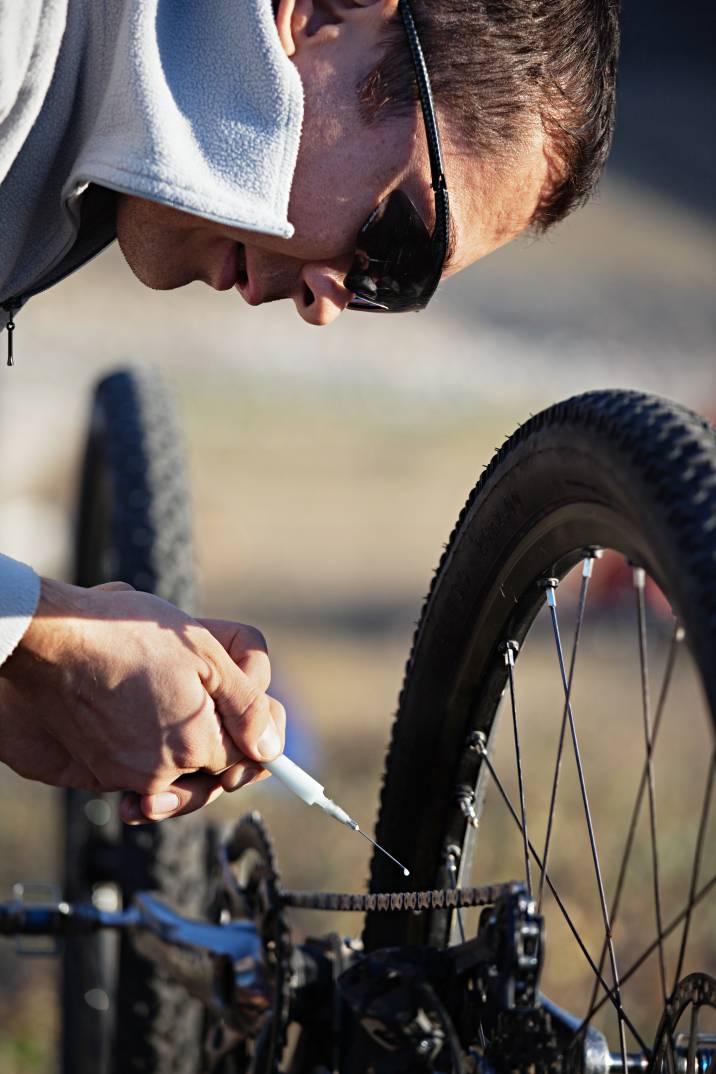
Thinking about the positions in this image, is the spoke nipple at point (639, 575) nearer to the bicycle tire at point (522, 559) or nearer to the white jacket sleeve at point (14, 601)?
the bicycle tire at point (522, 559)

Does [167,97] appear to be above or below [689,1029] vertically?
above

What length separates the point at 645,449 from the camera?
2.92 ft

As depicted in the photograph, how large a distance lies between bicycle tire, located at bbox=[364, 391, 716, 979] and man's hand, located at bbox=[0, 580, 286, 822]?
163 millimetres

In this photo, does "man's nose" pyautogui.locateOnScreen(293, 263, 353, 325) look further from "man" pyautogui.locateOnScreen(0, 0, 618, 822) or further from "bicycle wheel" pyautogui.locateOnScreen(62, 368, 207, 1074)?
"bicycle wheel" pyautogui.locateOnScreen(62, 368, 207, 1074)

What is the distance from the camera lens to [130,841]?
1.81m

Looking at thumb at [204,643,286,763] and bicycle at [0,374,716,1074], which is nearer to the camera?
bicycle at [0,374,716,1074]

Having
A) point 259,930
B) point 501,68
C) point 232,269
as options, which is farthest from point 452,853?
point 501,68

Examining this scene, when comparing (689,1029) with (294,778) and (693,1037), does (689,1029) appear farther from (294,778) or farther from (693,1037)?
(294,778)

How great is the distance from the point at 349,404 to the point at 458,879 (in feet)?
15.9

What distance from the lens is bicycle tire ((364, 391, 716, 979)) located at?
2.76ft

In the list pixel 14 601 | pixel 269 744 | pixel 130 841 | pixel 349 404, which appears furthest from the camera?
pixel 349 404

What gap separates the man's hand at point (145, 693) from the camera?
3.45 feet

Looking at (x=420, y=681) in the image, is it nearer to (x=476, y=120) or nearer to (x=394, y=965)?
(x=394, y=965)

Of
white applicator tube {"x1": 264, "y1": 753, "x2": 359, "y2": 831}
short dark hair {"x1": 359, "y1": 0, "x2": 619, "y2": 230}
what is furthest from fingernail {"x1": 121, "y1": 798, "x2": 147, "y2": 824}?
short dark hair {"x1": 359, "y1": 0, "x2": 619, "y2": 230}
